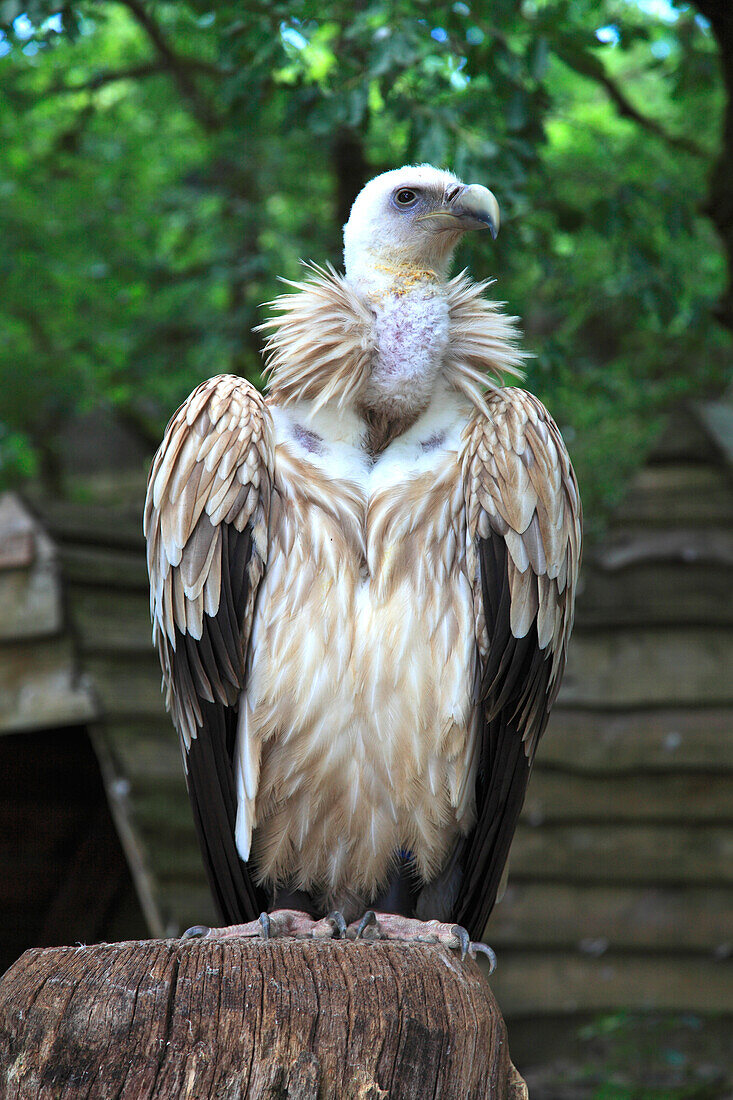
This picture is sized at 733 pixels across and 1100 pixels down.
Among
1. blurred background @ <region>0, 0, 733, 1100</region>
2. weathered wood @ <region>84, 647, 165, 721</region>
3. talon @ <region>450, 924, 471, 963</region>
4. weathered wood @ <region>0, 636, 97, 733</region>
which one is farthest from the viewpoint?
weathered wood @ <region>84, 647, 165, 721</region>

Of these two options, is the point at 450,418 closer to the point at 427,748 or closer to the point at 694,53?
the point at 427,748

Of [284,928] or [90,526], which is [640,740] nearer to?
[90,526]

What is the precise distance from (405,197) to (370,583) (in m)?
1.11

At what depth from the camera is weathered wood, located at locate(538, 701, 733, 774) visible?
562 centimetres

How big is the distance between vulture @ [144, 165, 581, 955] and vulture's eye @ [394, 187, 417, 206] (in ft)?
0.06

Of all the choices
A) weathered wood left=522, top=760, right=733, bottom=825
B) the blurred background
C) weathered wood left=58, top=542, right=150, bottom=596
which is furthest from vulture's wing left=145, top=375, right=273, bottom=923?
weathered wood left=522, top=760, right=733, bottom=825

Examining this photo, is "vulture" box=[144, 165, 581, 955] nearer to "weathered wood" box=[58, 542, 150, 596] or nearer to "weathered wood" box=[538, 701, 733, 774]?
"weathered wood" box=[58, 542, 150, 596]

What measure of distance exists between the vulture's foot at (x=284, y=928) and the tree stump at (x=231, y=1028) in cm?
50

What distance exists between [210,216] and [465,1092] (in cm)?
686

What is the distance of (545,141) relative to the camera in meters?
4.32

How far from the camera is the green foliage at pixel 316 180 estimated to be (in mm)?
4086

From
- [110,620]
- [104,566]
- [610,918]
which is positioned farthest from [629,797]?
[104,566]

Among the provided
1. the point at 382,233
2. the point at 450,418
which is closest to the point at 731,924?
the point at 450,418

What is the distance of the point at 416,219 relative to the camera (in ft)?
10.0
